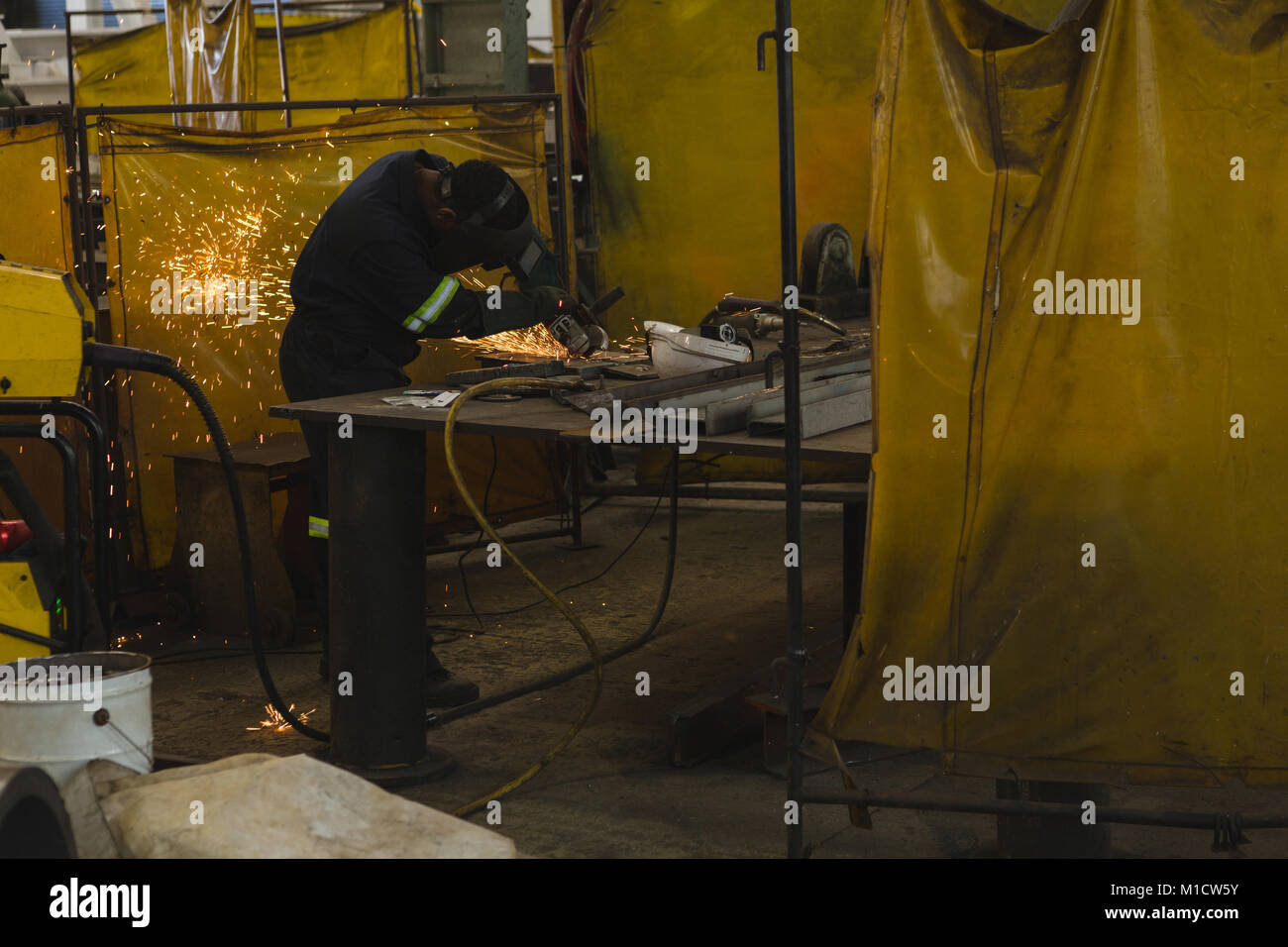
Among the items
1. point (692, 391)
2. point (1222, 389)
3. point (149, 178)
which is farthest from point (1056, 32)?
point (149, 178)

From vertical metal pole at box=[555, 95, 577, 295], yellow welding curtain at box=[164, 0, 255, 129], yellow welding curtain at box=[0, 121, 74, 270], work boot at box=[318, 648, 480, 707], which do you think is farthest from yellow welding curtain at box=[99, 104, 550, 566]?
yellow welding curtain at box=[164, 0, 255, 129]

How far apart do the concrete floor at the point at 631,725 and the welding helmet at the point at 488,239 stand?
4.76 feet

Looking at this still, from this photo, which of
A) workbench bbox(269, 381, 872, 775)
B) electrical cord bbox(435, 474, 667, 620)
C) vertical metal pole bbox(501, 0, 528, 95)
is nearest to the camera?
workbench bbox(269, 381, 872, 775)

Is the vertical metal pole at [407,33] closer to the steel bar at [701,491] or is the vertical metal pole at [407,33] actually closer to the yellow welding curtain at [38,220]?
the steel bar at [701,491]

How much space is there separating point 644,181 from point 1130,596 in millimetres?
4846

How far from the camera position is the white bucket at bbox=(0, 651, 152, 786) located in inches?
88.9

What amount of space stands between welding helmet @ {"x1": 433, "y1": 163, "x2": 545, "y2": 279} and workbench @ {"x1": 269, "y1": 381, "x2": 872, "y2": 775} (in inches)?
30.6

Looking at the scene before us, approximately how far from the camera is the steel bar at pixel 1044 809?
2709 mm

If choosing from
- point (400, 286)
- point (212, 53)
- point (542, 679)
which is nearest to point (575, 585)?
point (542, 679)

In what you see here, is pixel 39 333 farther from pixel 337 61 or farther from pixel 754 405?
pixel 337 61

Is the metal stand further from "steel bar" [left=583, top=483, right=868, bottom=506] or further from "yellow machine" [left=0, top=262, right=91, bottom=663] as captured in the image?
"steel bar" [left=583, top=483, right=868, bottom=506]

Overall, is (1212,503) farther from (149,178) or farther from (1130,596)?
(149,178)

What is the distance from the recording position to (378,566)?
369cm

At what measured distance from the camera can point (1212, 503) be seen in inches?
107
